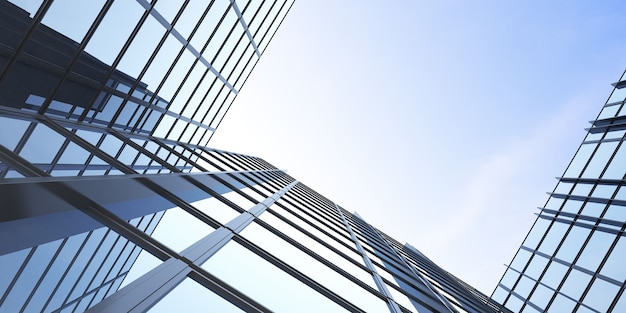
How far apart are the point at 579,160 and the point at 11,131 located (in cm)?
2657

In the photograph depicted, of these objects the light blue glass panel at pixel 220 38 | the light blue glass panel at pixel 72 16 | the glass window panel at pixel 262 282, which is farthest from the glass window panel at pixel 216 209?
the light blue glass panel at pixel 220 38

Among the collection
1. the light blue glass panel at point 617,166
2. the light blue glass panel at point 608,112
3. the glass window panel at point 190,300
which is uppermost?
the light blue glass panel at point 608,112

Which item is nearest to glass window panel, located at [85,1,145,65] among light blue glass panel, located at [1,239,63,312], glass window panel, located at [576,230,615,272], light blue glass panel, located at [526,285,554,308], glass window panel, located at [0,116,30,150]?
glass window panel, located at [0,116,30,150]

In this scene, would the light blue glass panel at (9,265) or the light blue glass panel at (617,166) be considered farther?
the light blue glass panel at (617,166)

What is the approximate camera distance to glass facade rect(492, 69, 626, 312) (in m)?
19.4

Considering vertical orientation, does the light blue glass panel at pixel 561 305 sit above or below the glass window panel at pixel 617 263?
below

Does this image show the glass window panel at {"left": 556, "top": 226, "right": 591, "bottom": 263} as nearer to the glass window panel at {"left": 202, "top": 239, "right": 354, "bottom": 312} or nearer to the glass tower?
the glass tower

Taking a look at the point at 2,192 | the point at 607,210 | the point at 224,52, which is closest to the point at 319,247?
the point at 2,192

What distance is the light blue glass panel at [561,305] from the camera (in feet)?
64.8

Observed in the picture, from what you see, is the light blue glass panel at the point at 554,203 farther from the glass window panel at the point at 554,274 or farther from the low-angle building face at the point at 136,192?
the low-angle building face at the point at 136,192

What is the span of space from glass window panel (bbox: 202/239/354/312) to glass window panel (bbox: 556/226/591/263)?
19.6 metres

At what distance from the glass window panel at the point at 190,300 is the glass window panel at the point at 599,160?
24.3 meters

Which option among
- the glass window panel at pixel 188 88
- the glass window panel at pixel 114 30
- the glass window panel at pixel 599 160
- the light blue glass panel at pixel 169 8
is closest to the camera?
the glass window panel at pixel 114 30

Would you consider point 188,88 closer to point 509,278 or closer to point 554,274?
point 554,274
